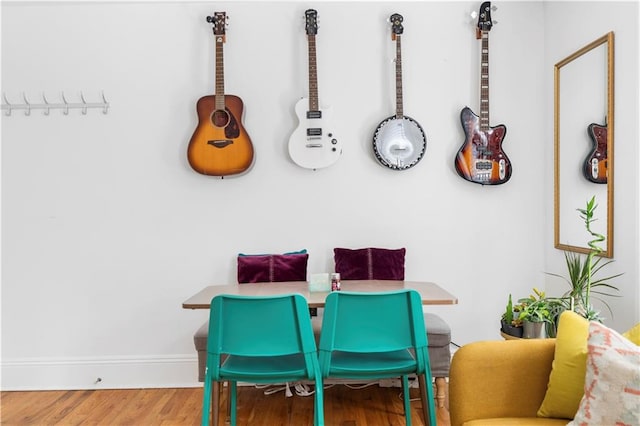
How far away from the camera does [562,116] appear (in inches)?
115

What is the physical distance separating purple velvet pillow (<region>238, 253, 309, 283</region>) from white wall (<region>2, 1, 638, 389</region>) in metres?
0.25

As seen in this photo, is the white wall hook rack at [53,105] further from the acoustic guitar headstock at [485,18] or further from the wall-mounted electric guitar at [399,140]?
the acoustic guitar headstock at [485,18]

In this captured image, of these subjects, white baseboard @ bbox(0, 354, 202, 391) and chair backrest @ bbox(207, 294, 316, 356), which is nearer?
chair backrest @ bbox(207, 294, 316, 356)

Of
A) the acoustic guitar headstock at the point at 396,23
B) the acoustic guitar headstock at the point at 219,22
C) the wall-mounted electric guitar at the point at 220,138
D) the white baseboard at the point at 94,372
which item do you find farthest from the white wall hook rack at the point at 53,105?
the acoustic guitar headstock at the point at 396,23

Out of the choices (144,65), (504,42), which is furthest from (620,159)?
(144,65)

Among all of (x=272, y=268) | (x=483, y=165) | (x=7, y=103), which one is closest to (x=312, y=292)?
(x=272, y=268)

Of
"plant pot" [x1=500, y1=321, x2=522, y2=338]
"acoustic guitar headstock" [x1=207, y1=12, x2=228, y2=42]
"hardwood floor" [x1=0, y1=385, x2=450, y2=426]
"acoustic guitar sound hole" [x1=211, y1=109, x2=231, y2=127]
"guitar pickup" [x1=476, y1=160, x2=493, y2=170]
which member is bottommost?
"hardwood floor" [x1=0, y1=385, x2=450, y2=426]

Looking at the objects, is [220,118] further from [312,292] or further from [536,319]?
[536,319]

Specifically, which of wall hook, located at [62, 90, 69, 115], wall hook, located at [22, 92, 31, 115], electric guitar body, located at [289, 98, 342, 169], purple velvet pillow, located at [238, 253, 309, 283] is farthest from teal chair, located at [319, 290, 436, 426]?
wall hook, located at [22, 92, 31, 115]

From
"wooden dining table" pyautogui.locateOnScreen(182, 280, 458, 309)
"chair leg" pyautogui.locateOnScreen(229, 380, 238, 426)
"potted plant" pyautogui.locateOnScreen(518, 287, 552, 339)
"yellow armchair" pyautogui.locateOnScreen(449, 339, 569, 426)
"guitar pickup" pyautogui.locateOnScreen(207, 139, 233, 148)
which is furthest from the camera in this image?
"guitar pickup" pyautogui.locateOnScreen(207, 139, 233, 148)

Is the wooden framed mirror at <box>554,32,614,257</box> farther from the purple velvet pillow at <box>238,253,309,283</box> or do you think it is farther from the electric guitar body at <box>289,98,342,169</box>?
the purple velvet pillow at <box>238,253,309,283</box>

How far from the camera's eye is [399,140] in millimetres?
3064

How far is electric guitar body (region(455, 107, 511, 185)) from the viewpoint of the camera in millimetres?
3059

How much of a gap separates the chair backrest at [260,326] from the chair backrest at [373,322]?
101 millimetres
